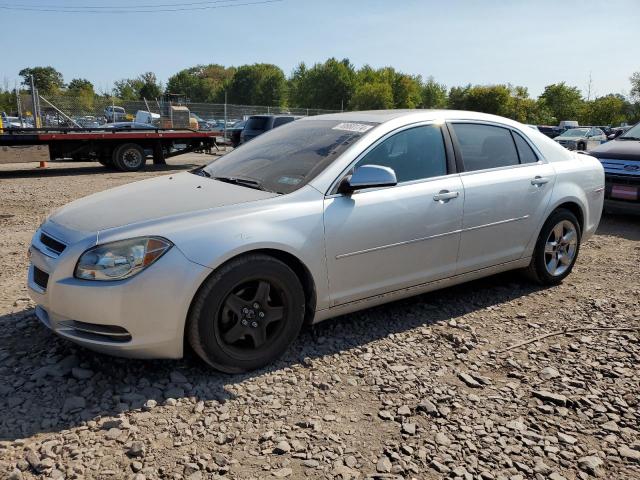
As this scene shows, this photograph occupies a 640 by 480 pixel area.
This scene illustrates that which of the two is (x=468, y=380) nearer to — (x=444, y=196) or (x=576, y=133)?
(x=444, y=196)

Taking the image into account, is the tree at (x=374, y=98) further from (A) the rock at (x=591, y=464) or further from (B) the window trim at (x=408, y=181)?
(A) the rock at (x=591, y=464)

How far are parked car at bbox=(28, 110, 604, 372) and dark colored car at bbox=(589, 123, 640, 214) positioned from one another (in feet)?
12.2

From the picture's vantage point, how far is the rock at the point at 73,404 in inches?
109

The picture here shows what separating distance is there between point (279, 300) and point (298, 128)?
1642 millimetres

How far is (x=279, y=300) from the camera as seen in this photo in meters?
3.24

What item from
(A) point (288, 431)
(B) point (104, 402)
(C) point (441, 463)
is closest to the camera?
(C) point (441, 463)

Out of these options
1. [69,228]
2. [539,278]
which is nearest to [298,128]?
[69,228]

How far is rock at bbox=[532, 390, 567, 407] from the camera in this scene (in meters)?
2.97

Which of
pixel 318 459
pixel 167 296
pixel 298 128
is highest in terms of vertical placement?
pixel 298 128

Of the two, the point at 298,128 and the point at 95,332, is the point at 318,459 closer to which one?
the point at 95,332

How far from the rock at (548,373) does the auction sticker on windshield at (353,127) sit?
1.96 metres

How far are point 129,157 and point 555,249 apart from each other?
514 inches

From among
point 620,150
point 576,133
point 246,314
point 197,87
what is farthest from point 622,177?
point 197,87

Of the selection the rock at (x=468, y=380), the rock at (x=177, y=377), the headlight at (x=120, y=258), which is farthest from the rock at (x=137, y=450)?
the rock at (x=468, y=380)
